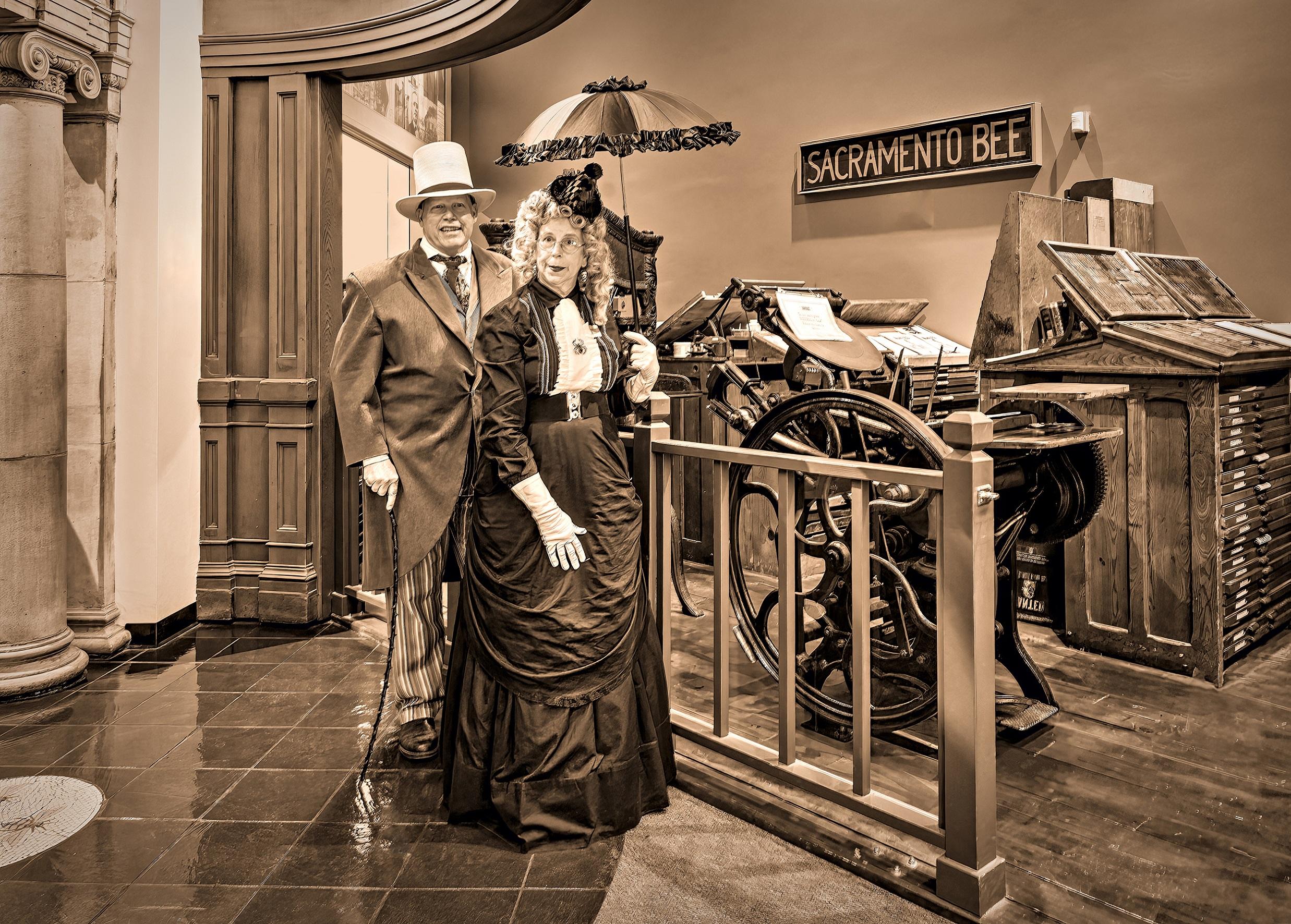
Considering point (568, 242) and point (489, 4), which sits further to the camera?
point (489, 4)

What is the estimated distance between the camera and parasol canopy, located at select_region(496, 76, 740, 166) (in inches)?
163

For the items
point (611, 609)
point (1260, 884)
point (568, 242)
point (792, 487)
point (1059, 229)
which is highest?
point (1059, 229)

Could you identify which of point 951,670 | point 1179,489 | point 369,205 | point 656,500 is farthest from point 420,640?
point 369,205

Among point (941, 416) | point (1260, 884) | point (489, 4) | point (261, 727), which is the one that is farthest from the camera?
point (489, 4)

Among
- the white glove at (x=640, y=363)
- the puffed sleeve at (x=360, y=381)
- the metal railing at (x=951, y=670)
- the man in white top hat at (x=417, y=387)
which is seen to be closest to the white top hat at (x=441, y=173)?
the man in white top hat at (x=417, y=387)

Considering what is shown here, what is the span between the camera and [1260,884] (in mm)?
2350

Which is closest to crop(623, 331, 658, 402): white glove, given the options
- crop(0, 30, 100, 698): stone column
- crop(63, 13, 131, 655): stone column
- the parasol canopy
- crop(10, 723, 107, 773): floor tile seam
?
the parasol canopy

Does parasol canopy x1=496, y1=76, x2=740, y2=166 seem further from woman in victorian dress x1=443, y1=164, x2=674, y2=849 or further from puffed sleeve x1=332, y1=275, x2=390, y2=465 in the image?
woman in victorian dress x1=443, y1=164, x2=674, y2=849

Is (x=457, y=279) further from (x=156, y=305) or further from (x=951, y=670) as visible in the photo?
(x=951, y=670)

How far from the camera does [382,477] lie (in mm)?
3051

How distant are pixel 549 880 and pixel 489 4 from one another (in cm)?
345

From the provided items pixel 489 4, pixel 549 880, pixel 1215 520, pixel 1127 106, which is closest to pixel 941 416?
pixel 1215 520

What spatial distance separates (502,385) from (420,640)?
114 cm

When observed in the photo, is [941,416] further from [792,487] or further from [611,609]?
[611,609]
